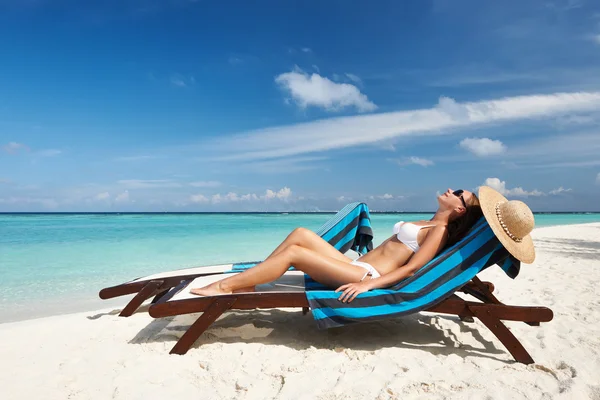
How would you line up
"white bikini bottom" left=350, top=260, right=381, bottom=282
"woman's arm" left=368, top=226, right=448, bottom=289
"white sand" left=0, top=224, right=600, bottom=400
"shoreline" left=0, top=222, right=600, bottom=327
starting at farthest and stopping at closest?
"shoreline" left=0, top=222, right=600, bottom=327 < "white bikini bottom" left=350, top=260, right=381, bottom=282 < "woman's arm" left=368, top=226, right=448, bottom=289 < "white sand" left=0, top=224, right=600, bottom=400

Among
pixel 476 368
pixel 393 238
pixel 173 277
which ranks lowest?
pixel 476 368

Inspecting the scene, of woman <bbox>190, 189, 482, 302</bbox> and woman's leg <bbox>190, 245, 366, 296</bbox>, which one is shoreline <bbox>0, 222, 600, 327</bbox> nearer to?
woman's leg <bbox>190, 245, 366, 296</bbox>

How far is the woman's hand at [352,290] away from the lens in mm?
3201

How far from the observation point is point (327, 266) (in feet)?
11.7

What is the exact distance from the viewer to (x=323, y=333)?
3.86 metres

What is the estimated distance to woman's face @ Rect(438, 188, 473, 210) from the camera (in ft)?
12.2

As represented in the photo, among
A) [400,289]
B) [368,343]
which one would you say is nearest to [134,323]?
[368,343]

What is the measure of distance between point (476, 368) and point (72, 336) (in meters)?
3.63

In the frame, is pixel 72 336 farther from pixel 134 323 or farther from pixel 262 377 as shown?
pixel 262 377

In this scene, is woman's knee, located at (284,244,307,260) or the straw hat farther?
woman's knee, located at (284,244,307,260)

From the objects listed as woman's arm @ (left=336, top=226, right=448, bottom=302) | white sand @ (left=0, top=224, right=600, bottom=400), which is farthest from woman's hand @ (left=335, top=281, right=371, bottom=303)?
white sand @ (left=0, top=224, right=600, bottom=400)

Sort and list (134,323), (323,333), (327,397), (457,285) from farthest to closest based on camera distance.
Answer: (134,323) → (323,333) → (457,285) → (327,397)

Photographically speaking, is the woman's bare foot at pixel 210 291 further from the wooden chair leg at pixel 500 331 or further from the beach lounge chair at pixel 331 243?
the wooden chair leg at pixel 500 331

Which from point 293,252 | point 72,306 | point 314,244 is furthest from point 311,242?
point 72,306
